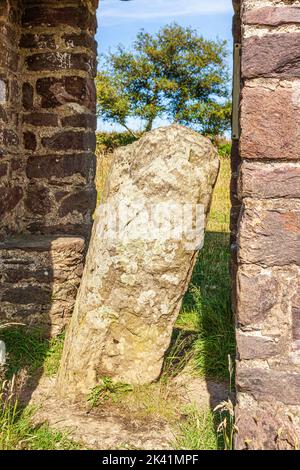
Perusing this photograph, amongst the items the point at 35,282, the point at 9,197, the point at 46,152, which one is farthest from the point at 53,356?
the point at 46,152

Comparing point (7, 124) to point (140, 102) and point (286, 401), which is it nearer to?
point (286, 401)

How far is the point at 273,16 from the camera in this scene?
2582 mm

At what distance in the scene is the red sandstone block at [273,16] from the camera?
101 inches

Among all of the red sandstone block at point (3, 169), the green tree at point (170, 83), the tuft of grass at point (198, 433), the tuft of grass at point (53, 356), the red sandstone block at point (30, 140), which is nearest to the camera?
the tuft of grass at point (198, 433)

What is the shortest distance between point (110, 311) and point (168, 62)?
20176mm

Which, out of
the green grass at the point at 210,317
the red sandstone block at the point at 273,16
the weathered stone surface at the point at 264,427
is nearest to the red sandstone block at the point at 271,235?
the weathered stone surface at the point at 264,427

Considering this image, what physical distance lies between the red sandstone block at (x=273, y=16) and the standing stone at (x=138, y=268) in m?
1.10

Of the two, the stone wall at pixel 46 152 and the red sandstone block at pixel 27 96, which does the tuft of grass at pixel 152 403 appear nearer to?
the stone wall at pixel 46 152

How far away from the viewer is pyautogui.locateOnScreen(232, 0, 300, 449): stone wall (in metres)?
2.57

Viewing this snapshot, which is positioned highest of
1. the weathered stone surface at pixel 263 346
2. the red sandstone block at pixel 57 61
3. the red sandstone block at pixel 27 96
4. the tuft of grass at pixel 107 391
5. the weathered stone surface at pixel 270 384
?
the red sandstone block at pixel 57 61

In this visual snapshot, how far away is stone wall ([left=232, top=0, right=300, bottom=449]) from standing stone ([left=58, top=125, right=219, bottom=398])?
0.95m

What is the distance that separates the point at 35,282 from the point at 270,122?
2915 mm

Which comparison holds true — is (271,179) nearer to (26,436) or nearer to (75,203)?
(26,436)

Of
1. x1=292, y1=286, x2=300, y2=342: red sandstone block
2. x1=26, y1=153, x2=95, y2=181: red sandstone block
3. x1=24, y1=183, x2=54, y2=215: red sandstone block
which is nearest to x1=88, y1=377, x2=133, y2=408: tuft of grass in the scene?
x1=292, y1=286, x2=300, y2=342: red sandstone block
